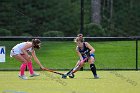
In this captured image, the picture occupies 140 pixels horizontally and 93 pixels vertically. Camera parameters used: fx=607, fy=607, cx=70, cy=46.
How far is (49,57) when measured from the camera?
26.6 metres

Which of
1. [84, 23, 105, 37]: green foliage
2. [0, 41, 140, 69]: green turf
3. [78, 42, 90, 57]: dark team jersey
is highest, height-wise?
[84, 23, 105, 37]: green foliage

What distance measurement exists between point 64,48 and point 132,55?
2.96m

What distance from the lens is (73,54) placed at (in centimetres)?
2608

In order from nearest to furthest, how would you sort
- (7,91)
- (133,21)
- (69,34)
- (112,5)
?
(7,91) → (69,34) → (133,21) → (112,5)

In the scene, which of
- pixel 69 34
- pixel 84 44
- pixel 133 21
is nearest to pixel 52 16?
pixel 69 34

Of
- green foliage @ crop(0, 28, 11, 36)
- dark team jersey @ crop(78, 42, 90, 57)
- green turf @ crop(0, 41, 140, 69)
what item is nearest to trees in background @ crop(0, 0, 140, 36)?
green foliage @ crop(0, 28, 11, 36)

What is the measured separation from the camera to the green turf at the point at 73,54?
2466cm

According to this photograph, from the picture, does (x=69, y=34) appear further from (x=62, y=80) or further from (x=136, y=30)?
(x=62, y=80)

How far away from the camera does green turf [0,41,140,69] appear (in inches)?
971

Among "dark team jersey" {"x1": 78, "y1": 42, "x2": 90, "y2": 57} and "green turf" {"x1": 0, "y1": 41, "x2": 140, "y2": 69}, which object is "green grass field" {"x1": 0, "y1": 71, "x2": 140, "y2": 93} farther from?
"green turf" {"x1": 0, "y1": 41, "x2": 140, "y2": 69}

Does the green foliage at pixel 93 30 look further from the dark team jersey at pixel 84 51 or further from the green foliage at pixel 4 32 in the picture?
the dark team jersey at pixel 84 51

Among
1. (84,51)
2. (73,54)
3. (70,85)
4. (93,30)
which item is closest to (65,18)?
(93,30)

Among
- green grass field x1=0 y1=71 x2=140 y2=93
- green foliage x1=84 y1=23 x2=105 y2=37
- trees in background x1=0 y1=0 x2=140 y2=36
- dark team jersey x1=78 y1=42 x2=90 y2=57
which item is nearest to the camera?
green grass field x1=0 y1=71 x2=140 y2=93

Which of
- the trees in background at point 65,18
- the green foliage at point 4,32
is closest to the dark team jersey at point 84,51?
the trees in background at point 65,18
